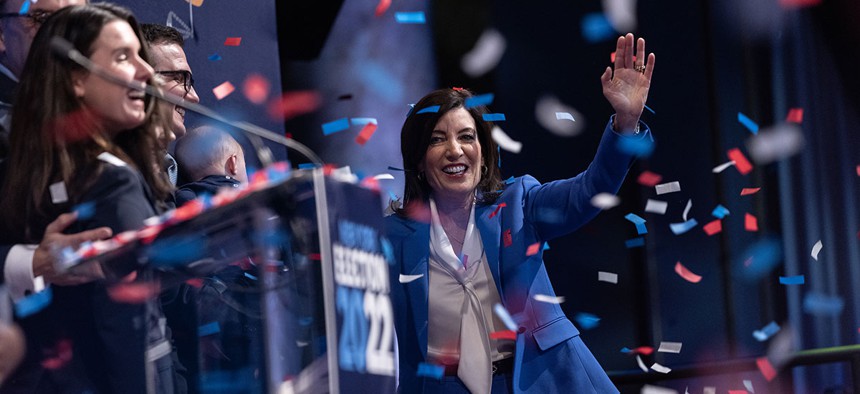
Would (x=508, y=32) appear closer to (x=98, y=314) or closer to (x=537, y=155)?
(x=537, y=155)

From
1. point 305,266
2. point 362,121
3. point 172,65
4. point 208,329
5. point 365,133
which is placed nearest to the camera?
point 305,266

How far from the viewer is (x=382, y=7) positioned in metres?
3.94

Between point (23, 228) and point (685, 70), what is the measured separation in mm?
3064

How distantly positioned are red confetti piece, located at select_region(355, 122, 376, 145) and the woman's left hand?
49.2 inches

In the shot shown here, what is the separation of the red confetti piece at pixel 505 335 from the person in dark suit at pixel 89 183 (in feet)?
3.54

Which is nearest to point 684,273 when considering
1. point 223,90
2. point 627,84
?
point 627,84

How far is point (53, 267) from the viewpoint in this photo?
155 centimetres

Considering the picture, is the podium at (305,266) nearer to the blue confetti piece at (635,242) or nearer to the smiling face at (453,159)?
the smiling face at (453,159)

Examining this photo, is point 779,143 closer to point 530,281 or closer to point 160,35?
point 530,281

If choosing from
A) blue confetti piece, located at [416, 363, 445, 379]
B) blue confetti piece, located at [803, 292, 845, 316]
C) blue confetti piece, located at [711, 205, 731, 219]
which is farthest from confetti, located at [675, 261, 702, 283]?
blue confetti piece, located at [416, 363, 445, 379]

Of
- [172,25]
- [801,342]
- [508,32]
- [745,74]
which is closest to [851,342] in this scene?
[801,342]

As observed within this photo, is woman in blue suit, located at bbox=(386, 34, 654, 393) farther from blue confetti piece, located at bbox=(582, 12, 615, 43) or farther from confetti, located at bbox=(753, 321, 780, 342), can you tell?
confetti, located at bbox=(753, 321, 780, 342)

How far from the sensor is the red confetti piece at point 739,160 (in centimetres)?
417

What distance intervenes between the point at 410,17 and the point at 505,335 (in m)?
1.73
